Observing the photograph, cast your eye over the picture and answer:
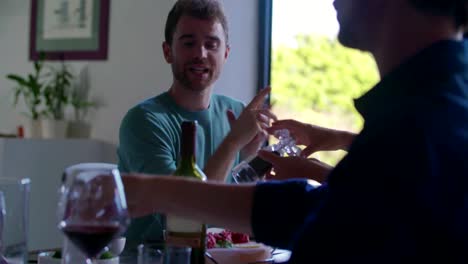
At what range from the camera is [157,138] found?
2025 millimetres

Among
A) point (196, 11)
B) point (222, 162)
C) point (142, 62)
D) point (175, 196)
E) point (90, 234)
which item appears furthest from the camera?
point (142, 62)

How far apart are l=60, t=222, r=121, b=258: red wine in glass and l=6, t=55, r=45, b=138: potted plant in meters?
2.42

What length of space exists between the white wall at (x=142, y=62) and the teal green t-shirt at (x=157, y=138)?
0.65m

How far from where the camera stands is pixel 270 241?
3.72ft

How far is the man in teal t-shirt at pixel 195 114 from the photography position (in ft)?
6.40

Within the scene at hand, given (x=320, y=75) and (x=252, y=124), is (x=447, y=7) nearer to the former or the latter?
(x=252, y=124)

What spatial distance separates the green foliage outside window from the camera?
2781 millimetres

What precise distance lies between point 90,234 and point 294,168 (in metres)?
Answer: 0.53

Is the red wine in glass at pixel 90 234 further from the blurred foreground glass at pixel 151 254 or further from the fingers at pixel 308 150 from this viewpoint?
the fingers at pixel 308 150

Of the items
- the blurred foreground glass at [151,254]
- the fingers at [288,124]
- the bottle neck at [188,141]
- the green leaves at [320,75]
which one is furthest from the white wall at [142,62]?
the blurred foreground glass at [151,254]

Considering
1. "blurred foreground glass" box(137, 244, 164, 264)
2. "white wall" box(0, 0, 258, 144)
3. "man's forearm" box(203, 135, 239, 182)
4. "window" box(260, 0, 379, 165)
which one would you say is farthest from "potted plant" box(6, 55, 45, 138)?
"blurred foreground glass" box(137, 244, 164, 264)

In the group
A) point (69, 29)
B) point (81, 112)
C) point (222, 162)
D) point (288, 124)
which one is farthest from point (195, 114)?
point (69, 29)

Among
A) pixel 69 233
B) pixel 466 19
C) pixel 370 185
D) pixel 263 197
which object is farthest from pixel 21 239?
pixel 466 19

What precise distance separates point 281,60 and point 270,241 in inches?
76.6
